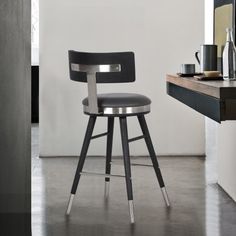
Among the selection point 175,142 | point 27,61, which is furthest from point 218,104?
point 175,142

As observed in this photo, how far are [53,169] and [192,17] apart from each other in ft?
6.60

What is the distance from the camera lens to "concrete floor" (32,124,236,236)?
281 centimetres

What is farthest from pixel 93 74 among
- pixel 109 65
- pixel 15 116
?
pixel 15 116

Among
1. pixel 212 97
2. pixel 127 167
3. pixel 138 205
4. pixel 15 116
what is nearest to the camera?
pixel 15 116

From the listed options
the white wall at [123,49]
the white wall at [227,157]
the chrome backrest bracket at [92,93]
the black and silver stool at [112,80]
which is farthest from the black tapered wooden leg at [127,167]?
the white wall at [123,49]

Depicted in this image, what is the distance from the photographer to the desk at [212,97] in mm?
1779

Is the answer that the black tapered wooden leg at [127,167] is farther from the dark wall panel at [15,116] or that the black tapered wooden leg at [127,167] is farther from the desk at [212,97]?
the dark wall panel at [15,116]

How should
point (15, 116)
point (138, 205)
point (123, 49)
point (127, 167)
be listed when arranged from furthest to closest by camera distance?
point (123, 49) < point (138, 205) < point (127, 167) < point (15, 116)

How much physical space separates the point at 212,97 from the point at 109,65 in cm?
114

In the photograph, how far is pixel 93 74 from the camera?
3.00 metres

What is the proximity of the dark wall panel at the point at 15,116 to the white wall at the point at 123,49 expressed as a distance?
3.52m

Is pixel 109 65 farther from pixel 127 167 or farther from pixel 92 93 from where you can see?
pixel 127 167

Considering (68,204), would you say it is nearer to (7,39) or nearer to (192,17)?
(7,39)

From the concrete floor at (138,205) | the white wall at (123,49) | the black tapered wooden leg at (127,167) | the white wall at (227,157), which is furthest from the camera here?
the white wall at (123,49)
